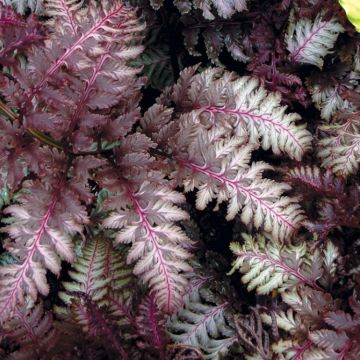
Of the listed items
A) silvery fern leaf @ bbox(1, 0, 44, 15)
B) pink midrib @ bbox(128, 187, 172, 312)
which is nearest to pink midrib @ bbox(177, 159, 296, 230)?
pink midrib @ bbox(128, 187, 172, 312)

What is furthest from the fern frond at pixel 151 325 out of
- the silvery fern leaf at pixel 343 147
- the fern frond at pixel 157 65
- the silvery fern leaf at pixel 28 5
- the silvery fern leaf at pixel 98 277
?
the silvery fern leaf at pixel 28 5

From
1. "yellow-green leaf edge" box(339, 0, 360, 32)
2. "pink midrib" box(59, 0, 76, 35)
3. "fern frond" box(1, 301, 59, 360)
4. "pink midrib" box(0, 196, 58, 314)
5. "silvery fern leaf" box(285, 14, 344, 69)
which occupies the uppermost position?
"yellow-green leaf edge" box(339, 0, 360, 32)

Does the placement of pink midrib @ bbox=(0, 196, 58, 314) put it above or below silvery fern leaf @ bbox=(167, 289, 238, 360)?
above

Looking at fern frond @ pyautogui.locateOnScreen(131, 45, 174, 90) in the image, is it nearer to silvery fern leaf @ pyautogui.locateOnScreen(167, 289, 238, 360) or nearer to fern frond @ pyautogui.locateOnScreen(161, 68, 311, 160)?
fern frond @ pyautogui.locateOnScreen(161, 68, 311, 160)

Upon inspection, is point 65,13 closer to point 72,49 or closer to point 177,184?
point 72,49

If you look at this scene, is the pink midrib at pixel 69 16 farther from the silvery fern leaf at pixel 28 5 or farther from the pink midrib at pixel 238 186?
the pink midrib at pixel 238 186

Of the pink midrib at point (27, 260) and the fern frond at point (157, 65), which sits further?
the fern frond at point (157, 65)
